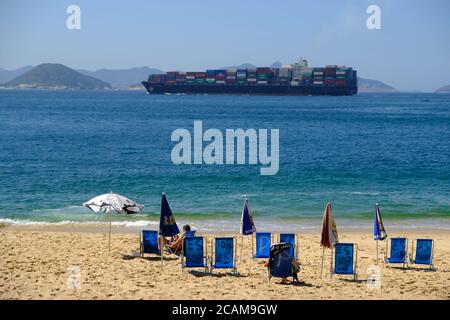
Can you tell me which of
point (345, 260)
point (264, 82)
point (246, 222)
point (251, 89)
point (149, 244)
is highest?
point (264, 82)

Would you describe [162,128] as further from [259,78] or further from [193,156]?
[259,78]

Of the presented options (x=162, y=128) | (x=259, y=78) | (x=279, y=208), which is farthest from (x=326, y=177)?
(x=259, y=78)

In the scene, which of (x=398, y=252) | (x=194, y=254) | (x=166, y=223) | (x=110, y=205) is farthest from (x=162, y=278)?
(x=398, y=252)

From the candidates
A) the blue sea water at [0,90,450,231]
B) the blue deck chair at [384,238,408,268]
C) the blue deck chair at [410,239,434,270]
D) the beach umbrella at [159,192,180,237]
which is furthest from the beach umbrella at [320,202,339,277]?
the blue sea water at [0,90,450,231]

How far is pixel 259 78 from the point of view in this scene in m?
159

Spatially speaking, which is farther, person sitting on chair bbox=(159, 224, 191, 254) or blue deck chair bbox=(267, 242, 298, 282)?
person sitting on chair bbox=(159, 224, 191, 254)

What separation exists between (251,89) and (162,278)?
498 ft

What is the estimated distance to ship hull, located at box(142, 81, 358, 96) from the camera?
522 ft

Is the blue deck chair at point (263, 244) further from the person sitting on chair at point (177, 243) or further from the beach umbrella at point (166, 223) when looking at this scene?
the beach umbrella at point (166, 223)

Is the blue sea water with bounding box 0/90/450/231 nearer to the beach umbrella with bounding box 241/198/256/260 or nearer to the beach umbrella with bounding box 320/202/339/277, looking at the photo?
the beach umbrella with bounding box 241/198/256/260

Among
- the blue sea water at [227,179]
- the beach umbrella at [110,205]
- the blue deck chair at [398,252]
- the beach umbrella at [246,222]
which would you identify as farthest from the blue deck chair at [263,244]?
the blue sea water at [227,179]

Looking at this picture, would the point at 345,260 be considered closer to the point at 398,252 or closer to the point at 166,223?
the point at 398,252

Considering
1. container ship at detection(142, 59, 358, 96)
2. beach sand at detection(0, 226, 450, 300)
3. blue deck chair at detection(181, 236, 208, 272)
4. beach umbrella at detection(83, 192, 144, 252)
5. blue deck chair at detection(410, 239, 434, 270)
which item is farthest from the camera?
container ship at detection(142, 59, 358, 96)

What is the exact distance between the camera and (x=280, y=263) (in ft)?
34.2
